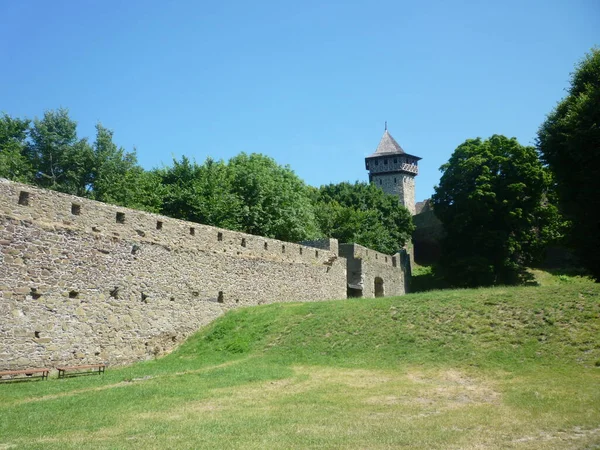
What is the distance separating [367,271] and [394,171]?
4167cm

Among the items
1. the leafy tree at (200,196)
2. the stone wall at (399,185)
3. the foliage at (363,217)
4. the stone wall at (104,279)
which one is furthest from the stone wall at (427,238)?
the stone wall at (104,279)

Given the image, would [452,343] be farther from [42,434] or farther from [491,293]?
[42,434]

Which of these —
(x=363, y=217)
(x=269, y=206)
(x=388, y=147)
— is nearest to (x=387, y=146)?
(x=388, y=147)

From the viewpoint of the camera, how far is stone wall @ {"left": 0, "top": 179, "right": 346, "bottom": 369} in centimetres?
1313

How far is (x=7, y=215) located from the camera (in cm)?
1300

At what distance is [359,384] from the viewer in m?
11.5

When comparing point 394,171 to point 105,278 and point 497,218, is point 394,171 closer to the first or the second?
point 497,218

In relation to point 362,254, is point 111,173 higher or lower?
higher

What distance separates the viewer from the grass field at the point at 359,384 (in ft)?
24.7

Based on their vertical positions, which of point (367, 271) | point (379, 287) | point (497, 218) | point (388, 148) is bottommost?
point (379, 287)

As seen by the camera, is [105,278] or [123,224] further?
[123,224]

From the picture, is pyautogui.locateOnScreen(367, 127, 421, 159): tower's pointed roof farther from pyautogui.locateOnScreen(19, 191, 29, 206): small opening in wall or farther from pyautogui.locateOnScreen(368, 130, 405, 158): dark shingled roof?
pyautogui.locateOnScreen(19, 191, 29, 206): small opening in wall

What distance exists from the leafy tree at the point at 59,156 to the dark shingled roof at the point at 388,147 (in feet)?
143

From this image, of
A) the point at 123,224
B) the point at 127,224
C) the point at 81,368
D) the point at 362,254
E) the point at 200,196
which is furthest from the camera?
the point at 200,196
